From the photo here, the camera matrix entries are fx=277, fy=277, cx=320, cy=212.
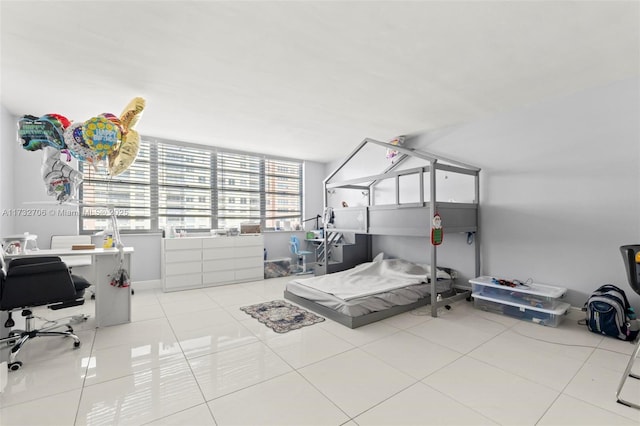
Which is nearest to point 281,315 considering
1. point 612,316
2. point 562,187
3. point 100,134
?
point 100,134

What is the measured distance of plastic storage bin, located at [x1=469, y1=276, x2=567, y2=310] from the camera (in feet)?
10.0

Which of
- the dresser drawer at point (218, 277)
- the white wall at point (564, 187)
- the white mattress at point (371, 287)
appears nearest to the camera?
the white wall at point (564, 187)

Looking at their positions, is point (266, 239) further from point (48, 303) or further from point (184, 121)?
point (48, 303)

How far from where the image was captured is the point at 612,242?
301cm

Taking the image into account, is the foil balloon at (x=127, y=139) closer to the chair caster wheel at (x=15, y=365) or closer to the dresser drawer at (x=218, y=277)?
the chair caster wheel at (x=15, y=365)

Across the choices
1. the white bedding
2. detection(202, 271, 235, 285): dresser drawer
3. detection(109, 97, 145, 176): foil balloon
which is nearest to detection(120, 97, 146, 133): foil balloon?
detection(109, 97, 145, 176): foil balloon

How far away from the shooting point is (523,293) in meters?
3.30

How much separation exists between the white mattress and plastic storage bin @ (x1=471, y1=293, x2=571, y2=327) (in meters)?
0.54

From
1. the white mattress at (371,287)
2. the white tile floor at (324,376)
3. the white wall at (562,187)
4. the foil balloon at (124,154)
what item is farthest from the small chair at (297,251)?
the foil balloon at (124,154)

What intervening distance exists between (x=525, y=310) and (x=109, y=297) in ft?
15.7

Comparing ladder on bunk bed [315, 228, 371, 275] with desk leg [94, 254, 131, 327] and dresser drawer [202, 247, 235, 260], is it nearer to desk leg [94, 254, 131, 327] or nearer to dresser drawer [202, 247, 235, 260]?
dresser drawer [202, 247, 235, 260]

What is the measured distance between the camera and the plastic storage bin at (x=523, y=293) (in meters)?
3.06

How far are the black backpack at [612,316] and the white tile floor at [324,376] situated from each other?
0.39 feet

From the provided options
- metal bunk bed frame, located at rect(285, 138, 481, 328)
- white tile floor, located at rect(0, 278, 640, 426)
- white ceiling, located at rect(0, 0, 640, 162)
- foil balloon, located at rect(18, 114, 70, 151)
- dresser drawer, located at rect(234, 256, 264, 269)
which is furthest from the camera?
dresser drawer, located at rect(234, 256, 264, 269)
